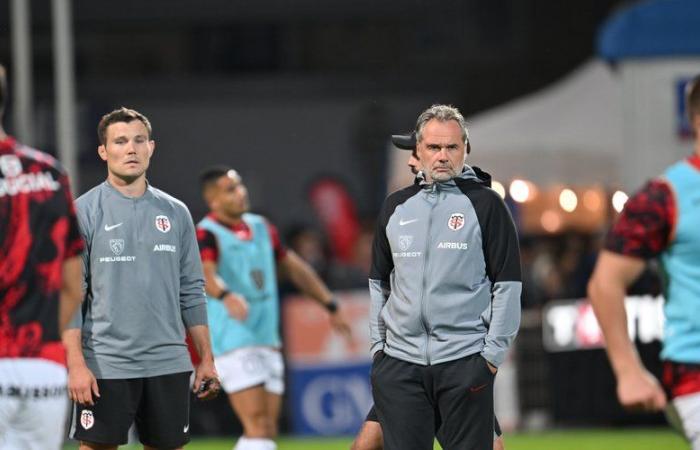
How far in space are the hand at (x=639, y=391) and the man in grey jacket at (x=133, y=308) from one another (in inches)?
121

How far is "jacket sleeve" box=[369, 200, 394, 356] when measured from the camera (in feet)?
25.7

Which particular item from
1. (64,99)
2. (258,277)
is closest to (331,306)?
(258,277)

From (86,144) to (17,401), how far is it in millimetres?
25107

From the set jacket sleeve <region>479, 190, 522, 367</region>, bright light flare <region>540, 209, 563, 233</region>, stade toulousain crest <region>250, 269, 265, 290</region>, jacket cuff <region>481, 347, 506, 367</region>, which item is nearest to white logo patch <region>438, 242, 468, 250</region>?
jacket sleeve <region>479, 190, 522, 367</region>

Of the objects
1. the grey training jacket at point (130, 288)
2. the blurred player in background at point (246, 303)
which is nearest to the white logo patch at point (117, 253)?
the grey training jacket at point (130, 288)

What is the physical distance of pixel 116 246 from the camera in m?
7.93

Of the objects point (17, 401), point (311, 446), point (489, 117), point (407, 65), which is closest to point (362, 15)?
point (407, 65)

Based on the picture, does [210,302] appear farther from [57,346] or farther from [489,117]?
[489,117]

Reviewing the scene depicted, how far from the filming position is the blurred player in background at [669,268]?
548cm

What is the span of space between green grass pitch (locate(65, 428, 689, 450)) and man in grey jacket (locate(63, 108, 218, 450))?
7.37 meters

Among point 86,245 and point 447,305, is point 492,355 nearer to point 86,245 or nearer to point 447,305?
point 447,305

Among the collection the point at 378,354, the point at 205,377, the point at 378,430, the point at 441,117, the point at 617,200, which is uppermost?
the point at 441,117

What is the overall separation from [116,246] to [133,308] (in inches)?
12.0

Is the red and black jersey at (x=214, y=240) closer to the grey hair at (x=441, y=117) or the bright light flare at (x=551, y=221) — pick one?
the grey hair at (x=441, y=117)
